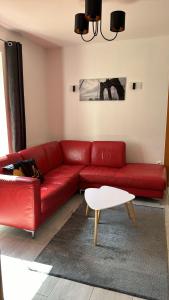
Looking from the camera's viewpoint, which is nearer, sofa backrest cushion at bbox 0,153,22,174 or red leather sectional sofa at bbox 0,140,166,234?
red leather sectional sofa at bbox 0,140,166,234

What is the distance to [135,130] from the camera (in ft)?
12.9

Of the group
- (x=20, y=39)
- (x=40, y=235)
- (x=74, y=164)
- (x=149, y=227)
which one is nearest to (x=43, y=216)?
(x=40, y=235)

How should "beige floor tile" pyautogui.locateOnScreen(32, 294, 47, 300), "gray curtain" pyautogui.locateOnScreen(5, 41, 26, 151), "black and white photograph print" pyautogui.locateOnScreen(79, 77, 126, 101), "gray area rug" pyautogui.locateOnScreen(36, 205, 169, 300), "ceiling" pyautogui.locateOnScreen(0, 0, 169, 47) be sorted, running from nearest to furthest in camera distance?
"beige floor tile" pyautogui.locateOnScreen(32, 294, 47, 300)
"gray area rug" pyautogui.locateOnScreen(36, 205, 169, 300)
"ceiling" pyautogui.locateOnScreen(0, 0, 169, 47)
"gray curtain" pyautogui.locateOnScreen(5, 41, 26, 151)
"black and white photograph print" pyautogui.locateOnScreen(79, 77, 126, 101)

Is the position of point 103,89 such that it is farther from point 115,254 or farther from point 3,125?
point 115,254

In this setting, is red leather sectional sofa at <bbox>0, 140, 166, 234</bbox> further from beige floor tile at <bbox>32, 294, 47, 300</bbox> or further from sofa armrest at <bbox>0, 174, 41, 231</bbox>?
beige floor tile at <bbox>32, 294, 47, 300</bbox>

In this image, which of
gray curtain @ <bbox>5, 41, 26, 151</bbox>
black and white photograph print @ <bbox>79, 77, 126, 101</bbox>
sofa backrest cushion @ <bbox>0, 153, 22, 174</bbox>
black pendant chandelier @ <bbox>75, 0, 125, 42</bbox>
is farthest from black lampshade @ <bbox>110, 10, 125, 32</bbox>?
sofa backrest cushion @ <bbox>0, 153, 22, 174</bbox>

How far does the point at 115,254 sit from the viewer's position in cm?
212

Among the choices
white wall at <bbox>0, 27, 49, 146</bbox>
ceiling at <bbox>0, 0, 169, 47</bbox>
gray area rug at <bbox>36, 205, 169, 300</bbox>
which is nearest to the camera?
gray area rug at <bbox>36, 205, 169, 300</bbox>

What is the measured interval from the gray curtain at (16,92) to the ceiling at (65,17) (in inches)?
13.2

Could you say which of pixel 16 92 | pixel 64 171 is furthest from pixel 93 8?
pixel 64 171

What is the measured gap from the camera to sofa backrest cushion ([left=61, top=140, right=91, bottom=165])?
13.0ft

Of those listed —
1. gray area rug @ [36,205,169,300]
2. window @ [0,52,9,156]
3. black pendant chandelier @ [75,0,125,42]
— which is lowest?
gray area rug @ [36,205,169,300]

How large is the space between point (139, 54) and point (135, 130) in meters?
1.26

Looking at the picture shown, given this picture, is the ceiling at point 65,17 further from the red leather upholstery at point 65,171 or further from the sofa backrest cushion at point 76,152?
the red leather upholstery at point 65,171
